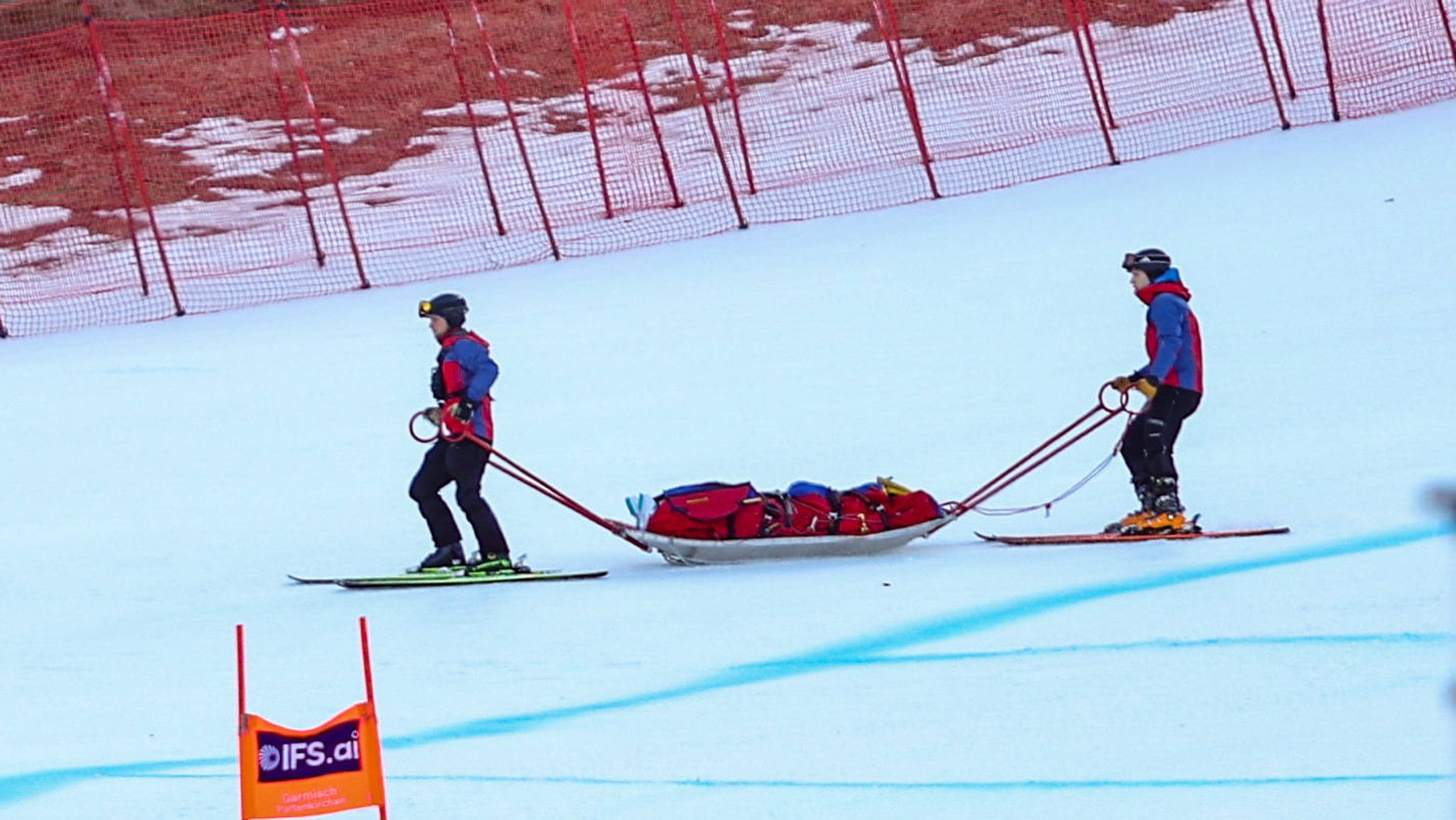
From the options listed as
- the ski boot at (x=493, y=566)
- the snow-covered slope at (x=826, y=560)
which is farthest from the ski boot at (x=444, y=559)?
the snow-covered slope at (x=826, y=560)

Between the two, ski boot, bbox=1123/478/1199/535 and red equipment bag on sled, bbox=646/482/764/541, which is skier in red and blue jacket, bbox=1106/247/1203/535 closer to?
ski boot, bbox=1123/478/1199/535

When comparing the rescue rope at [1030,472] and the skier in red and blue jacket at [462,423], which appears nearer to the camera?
the rescue rope at [1030,472]

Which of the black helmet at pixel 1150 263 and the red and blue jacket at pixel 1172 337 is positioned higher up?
the black helmet at pixel 1150 263

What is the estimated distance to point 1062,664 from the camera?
675 cm

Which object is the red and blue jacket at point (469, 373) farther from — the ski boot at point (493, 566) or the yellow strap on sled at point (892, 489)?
the yellow strap on sled at point (892, 489)

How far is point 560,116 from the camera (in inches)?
909

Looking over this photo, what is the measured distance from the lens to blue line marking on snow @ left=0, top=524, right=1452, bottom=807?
5.66 meters

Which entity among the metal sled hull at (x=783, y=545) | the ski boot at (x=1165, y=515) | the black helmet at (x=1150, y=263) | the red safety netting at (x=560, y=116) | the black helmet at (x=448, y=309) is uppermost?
the red safety netting at (x=560, y=116)

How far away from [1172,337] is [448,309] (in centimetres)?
305

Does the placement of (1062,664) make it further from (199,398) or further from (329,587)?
(199,398)

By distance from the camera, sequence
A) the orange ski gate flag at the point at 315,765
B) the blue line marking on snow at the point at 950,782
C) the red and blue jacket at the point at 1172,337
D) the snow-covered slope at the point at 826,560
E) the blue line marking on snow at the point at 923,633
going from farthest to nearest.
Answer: the red and blue jacket at the point at 1172,337 < the blue line marking on snow at the point at 923,633 < the snow-covered slope at the point at 826,560 < the blue line marking on snow at the point at 950,782 < the orange ski gate flag at the point at 315,765

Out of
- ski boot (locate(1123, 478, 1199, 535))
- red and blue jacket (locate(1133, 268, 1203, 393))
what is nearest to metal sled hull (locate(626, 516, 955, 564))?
ski boot (locate(1123, 478, 1199, 535))

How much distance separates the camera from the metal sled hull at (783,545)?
350 inches

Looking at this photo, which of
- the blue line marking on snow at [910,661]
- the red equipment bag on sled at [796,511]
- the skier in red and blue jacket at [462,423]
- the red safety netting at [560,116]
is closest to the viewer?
the blue line marking on snow at [910,661]
